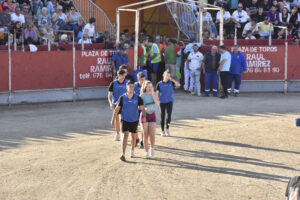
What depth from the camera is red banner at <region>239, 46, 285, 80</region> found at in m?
22.6

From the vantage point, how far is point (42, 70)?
65.0ft

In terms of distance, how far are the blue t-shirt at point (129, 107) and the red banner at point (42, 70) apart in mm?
8062

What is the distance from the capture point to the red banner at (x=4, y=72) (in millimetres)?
19016

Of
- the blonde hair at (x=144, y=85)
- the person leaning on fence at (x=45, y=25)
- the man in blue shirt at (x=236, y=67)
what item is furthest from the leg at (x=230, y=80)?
the blonde hair at (x=144, y=85)

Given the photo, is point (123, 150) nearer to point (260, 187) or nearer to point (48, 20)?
point (260, 187)

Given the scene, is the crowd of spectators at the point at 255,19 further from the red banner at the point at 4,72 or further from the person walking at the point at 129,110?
the person walking at the point at 129,110

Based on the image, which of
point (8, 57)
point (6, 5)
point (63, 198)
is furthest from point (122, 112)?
point (6, 5)

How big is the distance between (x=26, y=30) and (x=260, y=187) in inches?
572

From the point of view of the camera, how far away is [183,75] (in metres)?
23.5

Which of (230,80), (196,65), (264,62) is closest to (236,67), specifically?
(230,80)

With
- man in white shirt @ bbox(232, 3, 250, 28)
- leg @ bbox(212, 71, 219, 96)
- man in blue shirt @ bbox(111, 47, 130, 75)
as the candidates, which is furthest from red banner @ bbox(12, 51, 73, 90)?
man in white shirt @ bbox(232, 3, 250, 28)

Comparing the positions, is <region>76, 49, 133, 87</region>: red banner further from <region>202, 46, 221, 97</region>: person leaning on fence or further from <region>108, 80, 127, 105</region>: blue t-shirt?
<region>108, 80, 127, 105</region>: blue t-shirt

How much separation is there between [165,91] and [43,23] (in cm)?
1102

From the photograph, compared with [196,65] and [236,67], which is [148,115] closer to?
[196,65]
